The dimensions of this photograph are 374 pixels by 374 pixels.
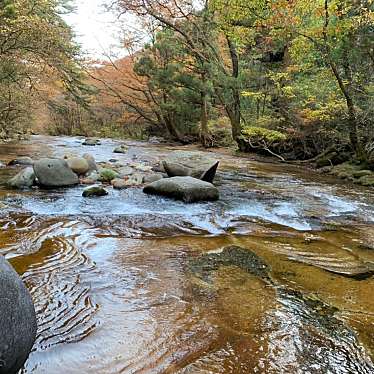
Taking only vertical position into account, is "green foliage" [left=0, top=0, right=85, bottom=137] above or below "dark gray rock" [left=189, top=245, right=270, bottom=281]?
above

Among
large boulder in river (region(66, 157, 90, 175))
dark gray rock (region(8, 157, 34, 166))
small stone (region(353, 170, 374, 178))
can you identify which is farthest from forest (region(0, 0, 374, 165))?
large boulder in river (region(66, 157, 90, 175))

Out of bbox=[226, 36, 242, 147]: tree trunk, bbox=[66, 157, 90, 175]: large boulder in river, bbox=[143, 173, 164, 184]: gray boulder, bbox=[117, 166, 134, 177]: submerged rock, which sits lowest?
bbox=[117, 166, 134, 177]: submerged rock

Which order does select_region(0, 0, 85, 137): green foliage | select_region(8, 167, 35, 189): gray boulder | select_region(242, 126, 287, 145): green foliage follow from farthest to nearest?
select_region(242, 126, 287, 145): green foliage < select_region(0, 0, 85, 137): green foliage < select_region(8, 167, 35, 189): gray boulder

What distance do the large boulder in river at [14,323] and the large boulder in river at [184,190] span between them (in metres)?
4.27

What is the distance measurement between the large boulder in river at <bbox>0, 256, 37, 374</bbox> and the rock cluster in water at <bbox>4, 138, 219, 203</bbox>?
4.27m

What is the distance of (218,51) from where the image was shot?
15.4 metres

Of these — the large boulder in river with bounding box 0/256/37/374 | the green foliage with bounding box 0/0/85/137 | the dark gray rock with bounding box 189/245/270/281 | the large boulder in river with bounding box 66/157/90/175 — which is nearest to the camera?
the large boulder in river with bounding box 0/256/37/374

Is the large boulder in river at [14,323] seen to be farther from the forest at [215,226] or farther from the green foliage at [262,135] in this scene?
the green foliage at [262,135]

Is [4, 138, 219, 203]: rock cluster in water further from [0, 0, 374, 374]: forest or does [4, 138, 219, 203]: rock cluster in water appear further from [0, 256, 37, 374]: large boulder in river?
[0, 256, 37, 374]: large boulder in river


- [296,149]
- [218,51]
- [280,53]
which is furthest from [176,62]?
[296,149]

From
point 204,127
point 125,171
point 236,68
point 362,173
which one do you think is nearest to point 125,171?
point 125,171

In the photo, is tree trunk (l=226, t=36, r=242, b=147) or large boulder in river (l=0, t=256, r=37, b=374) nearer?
large boulder in river (l=0, t=256, r=37, b=374)

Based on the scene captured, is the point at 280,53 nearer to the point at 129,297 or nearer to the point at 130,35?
the point at 130,35

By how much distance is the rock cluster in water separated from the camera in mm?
6270
